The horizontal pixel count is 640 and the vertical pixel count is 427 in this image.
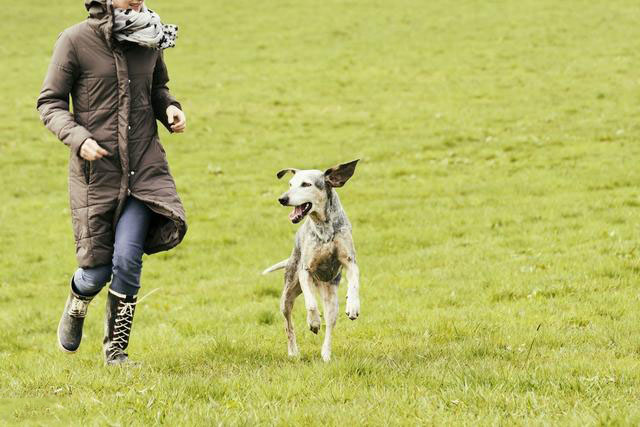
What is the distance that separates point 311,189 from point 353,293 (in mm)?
950

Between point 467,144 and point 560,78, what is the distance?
7.96 metres

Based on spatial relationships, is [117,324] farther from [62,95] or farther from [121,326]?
[62,95]

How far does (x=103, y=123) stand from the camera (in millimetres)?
7105

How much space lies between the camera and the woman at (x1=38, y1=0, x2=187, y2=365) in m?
6.95

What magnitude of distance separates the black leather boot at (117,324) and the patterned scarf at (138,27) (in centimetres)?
211

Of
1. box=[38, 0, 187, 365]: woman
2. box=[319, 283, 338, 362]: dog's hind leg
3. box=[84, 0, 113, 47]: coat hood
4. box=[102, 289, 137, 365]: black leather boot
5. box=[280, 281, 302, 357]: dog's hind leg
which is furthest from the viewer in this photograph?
box=[280, 281, 302, 357]: dog's hind leg

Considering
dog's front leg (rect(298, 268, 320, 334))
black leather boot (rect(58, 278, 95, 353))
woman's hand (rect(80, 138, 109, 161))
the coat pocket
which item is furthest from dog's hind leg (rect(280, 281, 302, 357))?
woman's hand (rect(80, 138, 109, 161))

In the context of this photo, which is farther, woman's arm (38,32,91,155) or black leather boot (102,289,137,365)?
black leather boot (102,289,137,365)

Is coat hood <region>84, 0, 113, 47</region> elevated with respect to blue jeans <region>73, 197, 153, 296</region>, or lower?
elevated

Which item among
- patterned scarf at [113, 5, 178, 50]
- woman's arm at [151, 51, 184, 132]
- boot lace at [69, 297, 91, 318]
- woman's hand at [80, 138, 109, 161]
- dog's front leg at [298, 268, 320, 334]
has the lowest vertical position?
boot lace at [69, 297, 91, 318]

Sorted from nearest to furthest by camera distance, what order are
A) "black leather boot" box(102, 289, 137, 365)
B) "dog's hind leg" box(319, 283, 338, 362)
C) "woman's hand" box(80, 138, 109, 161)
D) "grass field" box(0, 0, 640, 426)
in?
"grass field" box(0, 0, 640, 426) < "woman's hand" box(80, 138, 109, 161) < "black leather boot" box(102, 289, 137, 365) < "dog's hind leg" box(319, 283, 338, 362)

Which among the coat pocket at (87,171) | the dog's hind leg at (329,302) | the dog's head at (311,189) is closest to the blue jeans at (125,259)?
the coat pocket at (87,171)

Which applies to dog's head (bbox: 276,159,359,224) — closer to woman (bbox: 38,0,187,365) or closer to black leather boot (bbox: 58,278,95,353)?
woman (bbox: 38,0,187,365)

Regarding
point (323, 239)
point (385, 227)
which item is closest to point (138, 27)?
point (323, 239)
